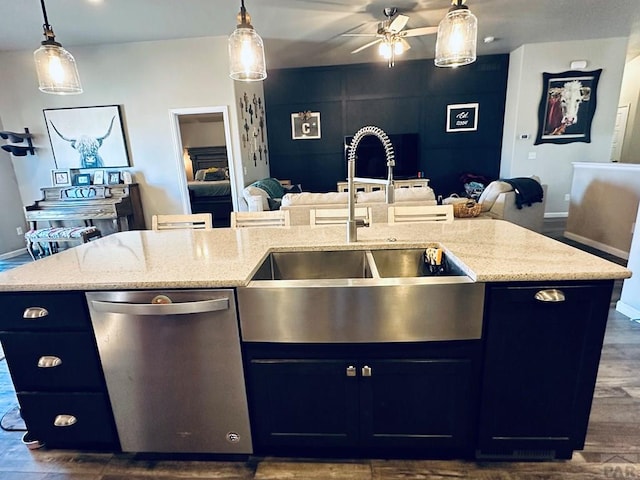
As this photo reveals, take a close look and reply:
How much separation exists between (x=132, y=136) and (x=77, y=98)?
3.06ft

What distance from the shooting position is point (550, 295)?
1.19 metres

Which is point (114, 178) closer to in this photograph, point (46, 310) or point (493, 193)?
point (46, 310)

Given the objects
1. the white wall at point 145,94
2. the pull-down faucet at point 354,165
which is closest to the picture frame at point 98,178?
the white wall at point 145,94

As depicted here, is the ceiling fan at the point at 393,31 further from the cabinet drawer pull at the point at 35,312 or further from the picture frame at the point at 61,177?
the picture frame at the point at 61,177

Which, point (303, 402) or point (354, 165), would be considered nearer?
point (303, 402)

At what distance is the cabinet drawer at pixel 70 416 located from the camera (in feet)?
4.78

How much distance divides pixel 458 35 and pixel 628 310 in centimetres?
260

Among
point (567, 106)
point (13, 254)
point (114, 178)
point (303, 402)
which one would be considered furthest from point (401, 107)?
point (13, 254)

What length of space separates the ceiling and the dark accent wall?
1061mm

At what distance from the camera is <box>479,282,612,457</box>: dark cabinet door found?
1.21 m

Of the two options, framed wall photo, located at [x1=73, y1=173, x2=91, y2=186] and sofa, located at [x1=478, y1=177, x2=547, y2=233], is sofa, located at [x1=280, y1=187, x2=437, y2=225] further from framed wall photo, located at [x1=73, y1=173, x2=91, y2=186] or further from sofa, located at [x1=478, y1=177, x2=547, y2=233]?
framed wall photo, located at [x1=73, y1=173, x2=91, y2=186]

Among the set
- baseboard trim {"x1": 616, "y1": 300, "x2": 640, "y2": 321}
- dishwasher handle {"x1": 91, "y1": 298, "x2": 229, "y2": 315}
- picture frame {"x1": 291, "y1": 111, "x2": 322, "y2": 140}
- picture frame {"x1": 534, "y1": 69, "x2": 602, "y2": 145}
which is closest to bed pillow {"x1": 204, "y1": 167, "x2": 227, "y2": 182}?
picture frame {"x1": 291, "y1": 111, "x2": 322, "y2": 140}

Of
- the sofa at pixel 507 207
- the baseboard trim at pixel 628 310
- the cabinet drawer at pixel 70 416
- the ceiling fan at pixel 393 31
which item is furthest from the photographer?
the sofa at pixel 507 207

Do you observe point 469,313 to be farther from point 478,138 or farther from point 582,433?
point 478,138
